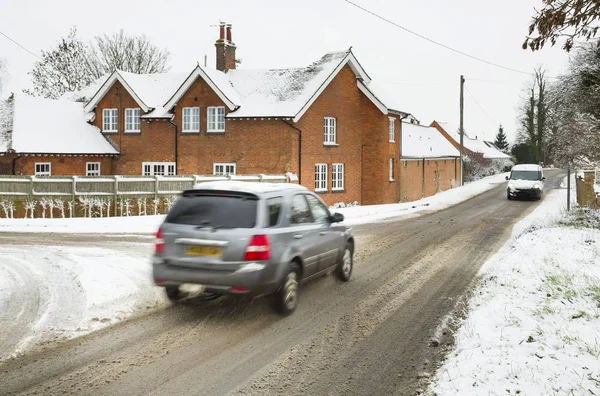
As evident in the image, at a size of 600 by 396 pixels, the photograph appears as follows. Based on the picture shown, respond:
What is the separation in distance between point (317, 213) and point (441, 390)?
13.8 feet

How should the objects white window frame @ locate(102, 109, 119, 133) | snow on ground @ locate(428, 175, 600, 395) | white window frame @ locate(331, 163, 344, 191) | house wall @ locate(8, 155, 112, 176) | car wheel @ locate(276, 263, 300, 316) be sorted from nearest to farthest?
snow on ground @ locate(428, 175, 600, 395) < car wheel @ locate(276, 263, 300, 316) < house wall @ locate(8, 155, 112, 176) < white window frame @ locate(331, 163, 344, 191) < white window frame @ locate(102, 109, 119, 133)

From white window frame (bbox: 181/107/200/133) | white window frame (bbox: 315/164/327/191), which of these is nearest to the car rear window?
white window frame (bbox: 315/164/327/191)

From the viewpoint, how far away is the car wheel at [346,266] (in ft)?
31.6

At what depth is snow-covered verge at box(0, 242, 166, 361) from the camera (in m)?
6.87

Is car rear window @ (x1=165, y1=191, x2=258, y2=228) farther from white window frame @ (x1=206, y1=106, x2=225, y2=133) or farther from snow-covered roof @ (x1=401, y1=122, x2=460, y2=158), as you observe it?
snow-covered roof @ (x1=401, y1=122, x2=460, y2=158)

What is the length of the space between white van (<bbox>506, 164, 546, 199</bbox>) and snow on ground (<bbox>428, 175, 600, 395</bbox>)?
18.9 metres

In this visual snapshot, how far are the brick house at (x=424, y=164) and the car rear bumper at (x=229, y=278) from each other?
27.7 meters

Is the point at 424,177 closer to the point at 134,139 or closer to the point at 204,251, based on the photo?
the point at 134,139

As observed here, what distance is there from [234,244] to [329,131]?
23.0 m

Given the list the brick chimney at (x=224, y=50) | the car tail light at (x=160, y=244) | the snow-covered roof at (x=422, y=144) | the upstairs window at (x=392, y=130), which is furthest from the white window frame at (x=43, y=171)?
the car tail light at (x=160, y=244)

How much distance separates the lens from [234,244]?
22.8 feet

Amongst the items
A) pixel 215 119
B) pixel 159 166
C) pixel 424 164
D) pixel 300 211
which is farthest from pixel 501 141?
pixel 300 211

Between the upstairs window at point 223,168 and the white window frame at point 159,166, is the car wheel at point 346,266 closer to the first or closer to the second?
the upstairs window at point 223,168

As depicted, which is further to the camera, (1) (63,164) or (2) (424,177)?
(2) (424,177)
